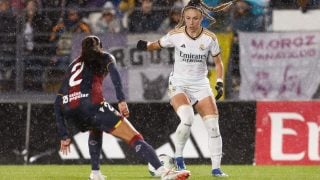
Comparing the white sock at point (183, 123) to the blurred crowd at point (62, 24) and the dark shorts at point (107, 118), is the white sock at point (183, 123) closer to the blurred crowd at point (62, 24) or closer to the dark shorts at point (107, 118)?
the dark shorts at point (107, 118)

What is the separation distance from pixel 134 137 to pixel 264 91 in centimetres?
673

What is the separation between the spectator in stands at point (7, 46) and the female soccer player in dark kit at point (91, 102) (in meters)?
6.59

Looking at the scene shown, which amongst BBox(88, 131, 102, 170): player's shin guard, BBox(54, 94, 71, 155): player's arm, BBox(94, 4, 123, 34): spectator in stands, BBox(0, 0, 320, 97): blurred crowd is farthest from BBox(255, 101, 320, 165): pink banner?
BBox(54, 94, 71, 155): player's arm

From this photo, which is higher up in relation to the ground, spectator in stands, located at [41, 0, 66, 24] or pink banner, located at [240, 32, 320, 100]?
spectator in stands, located at [41, 0, 66, 24]

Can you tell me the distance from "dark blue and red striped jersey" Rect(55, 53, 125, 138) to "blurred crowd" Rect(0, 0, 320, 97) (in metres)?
6.45

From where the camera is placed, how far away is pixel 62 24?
61.2 feet

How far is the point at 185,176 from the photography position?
11141 millimetres

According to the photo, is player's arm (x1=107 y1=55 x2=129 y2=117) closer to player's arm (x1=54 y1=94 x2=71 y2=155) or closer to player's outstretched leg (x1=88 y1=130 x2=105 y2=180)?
player's arm (x1=54 y1=94 x2=71 y2=155)

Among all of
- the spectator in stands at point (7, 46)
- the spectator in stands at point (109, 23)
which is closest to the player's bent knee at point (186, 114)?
the spectator in stands at point (109, 23)

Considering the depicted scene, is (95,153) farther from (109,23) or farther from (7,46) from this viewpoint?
(109,23)

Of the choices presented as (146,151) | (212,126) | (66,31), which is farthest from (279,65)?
(146,151)

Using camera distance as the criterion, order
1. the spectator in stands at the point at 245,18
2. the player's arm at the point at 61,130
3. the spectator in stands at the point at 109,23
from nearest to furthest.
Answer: the player's arm at the point at 61,130 → the spectator in stands at the point at 245,18 → the spectator in stands at the point at 109,23

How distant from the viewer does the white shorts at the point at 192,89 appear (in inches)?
539

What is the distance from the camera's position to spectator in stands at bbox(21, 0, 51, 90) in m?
18.5
